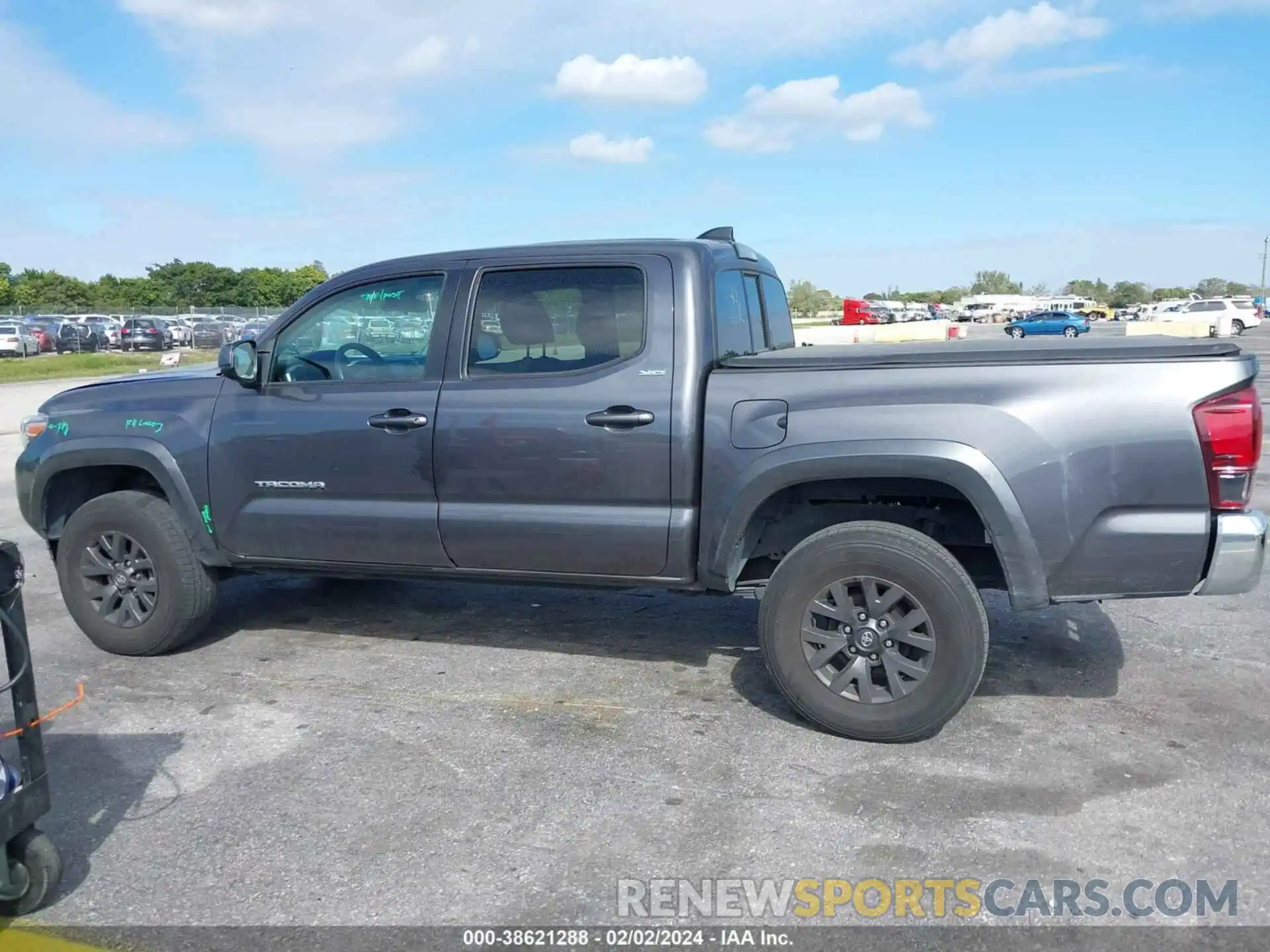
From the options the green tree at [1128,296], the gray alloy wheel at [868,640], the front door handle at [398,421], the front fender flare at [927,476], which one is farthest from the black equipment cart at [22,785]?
the green tree at [1128,296]

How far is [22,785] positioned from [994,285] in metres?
151

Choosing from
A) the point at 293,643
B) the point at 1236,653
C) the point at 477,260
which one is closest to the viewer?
the point at 477,260

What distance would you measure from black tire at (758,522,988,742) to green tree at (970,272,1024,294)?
462 ft

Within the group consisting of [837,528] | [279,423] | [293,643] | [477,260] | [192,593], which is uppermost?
[477,260]

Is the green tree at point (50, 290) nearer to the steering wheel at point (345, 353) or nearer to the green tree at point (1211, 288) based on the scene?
the steering wheel at point (345, 353)

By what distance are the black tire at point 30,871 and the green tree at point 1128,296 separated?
12352 cm

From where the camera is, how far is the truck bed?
3635mm

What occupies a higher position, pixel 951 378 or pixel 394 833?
pixel 951 378

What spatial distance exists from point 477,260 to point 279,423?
1.18 metres

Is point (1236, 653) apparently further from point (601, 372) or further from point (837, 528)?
point (601, 372)

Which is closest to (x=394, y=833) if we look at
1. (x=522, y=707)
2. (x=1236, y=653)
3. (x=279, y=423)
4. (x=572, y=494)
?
(x=522, y=707)

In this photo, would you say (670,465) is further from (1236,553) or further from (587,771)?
(1236,553)

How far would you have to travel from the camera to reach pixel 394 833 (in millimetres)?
3373

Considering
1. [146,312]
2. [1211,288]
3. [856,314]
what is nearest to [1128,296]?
[1211,288]
